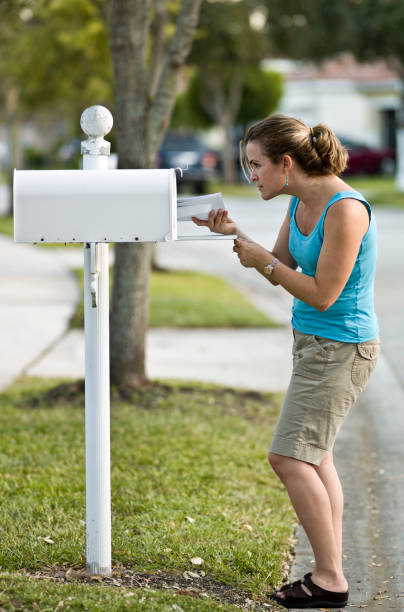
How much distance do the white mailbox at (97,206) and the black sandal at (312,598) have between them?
1311 millimetres

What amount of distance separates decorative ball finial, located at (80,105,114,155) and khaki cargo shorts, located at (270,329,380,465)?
95cm

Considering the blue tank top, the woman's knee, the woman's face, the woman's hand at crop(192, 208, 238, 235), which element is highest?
the woman's face

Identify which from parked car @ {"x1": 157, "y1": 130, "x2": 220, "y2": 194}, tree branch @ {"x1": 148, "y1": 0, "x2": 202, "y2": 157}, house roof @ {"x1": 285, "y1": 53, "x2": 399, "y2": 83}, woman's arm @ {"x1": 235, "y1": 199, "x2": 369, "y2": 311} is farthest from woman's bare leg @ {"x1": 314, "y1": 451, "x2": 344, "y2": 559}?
house roof @ {"x1": 285, "y1": 53, "x2": 399, "y2": 83}

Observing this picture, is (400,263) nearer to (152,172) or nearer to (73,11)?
(73,11)

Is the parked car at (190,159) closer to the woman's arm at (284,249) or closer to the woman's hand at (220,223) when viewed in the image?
the woman's arm at (284,249)

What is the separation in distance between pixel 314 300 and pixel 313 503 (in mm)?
693

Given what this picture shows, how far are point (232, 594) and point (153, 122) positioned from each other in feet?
10.6

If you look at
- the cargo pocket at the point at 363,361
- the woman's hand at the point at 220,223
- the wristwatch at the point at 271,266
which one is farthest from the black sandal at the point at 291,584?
the woman's hand at the point at 220,223

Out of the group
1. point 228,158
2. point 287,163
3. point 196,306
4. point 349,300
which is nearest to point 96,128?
point 287,163

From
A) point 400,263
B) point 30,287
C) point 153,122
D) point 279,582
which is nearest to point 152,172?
point 279,582

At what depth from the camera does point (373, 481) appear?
16.6 feet

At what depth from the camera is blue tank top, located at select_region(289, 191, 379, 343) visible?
3.29 m

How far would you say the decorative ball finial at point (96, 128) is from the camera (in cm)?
334

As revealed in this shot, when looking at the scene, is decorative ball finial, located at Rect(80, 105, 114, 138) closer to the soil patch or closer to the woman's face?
the woman's face
